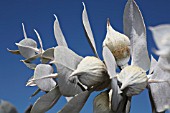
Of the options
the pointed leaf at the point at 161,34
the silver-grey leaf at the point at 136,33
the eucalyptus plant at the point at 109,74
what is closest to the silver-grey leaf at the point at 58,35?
the eucalyptus plant at the point at 109,74

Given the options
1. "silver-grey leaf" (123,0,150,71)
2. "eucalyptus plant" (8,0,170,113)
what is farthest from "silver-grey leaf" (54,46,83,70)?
"silver-grey leaf" (123,0,150,71)

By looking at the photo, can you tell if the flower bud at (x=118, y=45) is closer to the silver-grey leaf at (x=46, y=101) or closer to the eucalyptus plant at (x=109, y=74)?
the eucalyptus plant at (x=109, y=74)

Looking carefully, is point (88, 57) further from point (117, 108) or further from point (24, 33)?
point (24, 33)

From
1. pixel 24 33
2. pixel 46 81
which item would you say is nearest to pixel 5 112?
pixel 46 81

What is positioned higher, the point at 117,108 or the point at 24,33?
the point at 24,33

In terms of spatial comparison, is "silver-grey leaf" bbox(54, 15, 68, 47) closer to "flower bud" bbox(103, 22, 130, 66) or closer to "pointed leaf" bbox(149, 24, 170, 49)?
"flower bud" bbox(103, 22, 130, 66)
